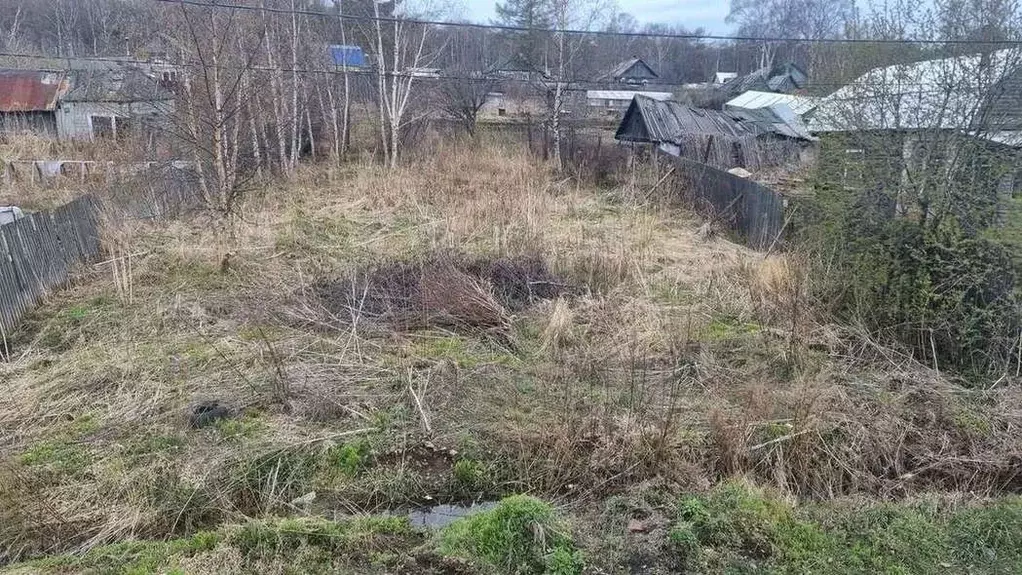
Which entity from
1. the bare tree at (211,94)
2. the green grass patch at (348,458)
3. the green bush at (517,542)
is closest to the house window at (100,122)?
the bare tree at (211,94)

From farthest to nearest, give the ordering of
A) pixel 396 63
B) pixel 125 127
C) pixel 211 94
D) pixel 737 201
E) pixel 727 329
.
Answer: pixel 125 127 → pixel 396 63 → pixel 737 201 → pixel 211 94 → pixel 727 329

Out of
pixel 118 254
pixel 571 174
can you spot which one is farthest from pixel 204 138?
pixel 571 174

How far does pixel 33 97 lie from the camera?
20750 millimetres

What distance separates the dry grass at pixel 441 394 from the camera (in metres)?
3.79

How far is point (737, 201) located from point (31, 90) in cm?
2336

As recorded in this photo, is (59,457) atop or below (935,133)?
below

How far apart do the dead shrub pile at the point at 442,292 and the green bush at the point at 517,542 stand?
114 inches

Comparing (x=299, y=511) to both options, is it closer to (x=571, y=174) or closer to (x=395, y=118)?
(x=571, y=174)

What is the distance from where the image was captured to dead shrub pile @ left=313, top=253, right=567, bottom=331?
6246 mm

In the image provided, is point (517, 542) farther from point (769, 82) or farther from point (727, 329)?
point (769, 82)

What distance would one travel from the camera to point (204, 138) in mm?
9555

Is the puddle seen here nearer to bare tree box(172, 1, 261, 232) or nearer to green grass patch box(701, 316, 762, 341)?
green grass patch box(701, 316, 762, 341)

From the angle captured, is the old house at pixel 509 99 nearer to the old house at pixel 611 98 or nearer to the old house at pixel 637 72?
the old house at pixel 611 98

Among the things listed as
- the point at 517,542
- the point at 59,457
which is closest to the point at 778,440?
the point at 517,542
